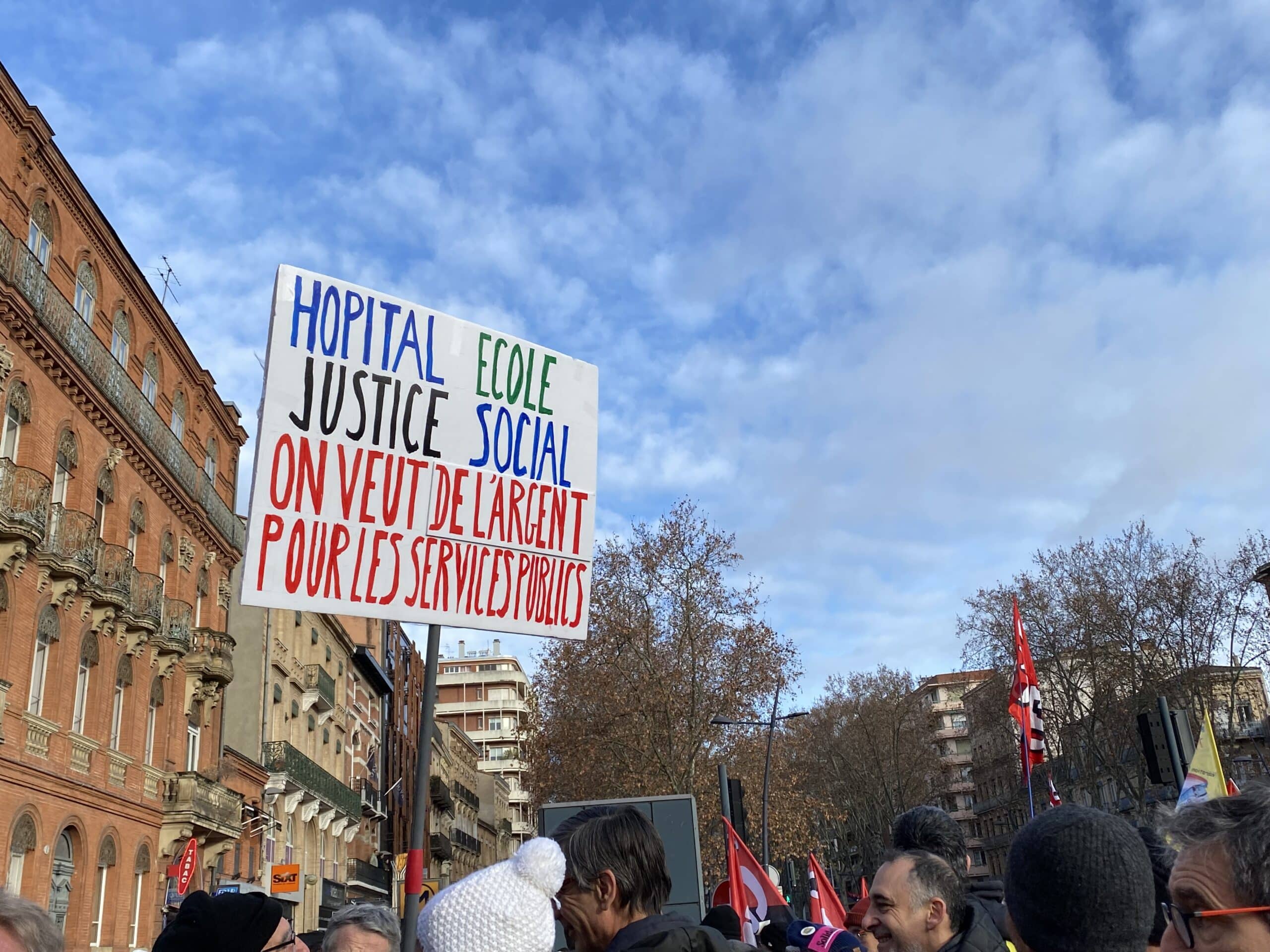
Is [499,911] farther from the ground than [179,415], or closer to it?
closer to it

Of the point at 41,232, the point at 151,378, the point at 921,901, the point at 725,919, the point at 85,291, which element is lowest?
the point at 725,919

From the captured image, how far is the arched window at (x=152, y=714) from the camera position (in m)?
26.4

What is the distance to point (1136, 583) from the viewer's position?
40.0 m

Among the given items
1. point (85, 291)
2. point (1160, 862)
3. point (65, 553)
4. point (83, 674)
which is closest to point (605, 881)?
point (1160, 862)

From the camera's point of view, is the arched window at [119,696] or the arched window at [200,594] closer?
the arched window at [119,696]

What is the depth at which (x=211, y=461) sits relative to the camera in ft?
107

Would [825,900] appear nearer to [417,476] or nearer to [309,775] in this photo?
[417,476]

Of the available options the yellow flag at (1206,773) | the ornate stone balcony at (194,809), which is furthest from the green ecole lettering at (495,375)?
the ornate stone balcony at (194,809)

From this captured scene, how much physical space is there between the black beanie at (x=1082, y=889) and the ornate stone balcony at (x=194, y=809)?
2806 cm

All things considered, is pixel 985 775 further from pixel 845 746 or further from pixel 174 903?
pixel 174 903

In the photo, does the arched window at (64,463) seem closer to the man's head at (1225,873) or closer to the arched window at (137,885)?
the arched window at (137,885)

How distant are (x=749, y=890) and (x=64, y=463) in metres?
17.7

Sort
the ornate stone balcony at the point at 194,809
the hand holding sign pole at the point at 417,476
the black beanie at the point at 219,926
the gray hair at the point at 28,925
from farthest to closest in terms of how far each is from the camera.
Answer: the ornate stone balcony at the point at 194,809 → the hand holding sign pole at the point at 417,476 → the black beanie at the point at 219,926 → the gray hair at the point at 28,925

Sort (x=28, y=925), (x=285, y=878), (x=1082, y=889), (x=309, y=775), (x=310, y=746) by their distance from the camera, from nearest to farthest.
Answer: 1. (x=1082, y=889)
2. (x=28, y=925)
3. (x=285, y=878)
4. (x=309, y=775)
5. (x=310, y=746)
